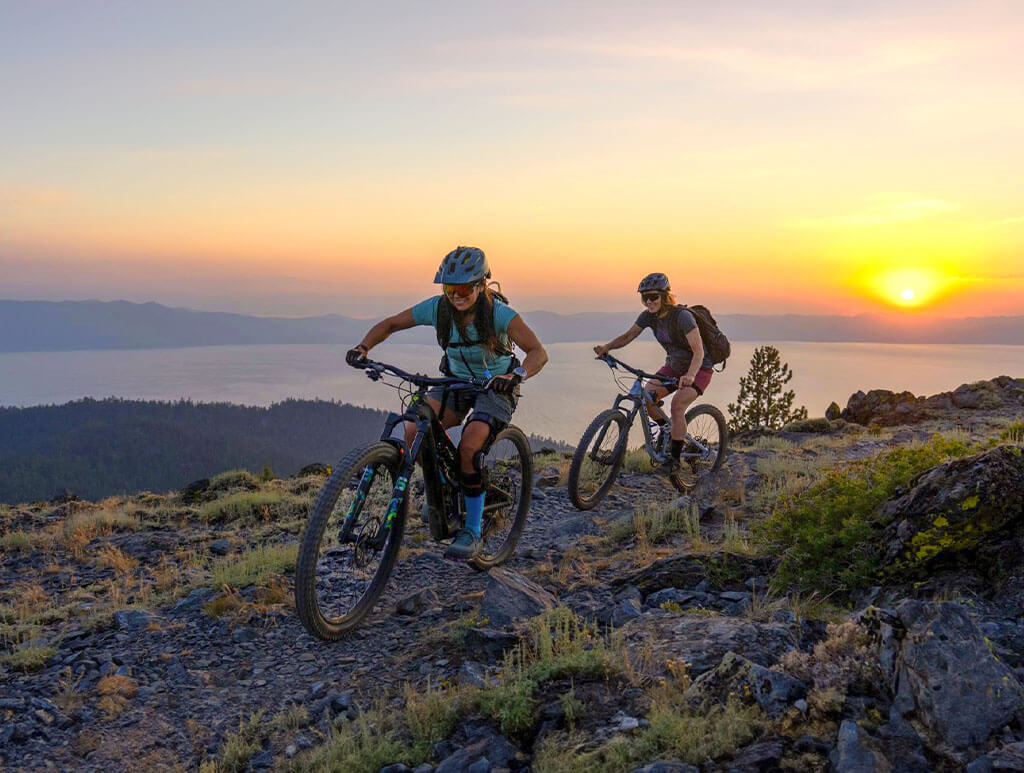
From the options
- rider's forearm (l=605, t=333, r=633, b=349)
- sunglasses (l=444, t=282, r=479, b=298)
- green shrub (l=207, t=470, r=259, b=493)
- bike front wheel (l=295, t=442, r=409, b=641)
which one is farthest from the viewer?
green shrub (l=207, t=470, r=259, b=493)

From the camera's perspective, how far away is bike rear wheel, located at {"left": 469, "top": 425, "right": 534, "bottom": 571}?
21.0ft

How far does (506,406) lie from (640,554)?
2.16 m

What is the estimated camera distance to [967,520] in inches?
177

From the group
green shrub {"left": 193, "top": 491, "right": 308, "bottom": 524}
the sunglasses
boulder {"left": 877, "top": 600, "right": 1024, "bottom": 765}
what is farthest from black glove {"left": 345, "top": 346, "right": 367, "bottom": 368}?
green shrub {"left": 193, "top": 491, "right": 308, "bottom": 524}

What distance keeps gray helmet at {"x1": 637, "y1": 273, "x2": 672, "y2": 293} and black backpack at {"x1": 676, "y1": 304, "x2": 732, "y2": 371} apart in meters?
0.70

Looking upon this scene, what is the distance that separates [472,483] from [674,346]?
16.1 ft

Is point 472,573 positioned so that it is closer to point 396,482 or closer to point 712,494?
point 396,482

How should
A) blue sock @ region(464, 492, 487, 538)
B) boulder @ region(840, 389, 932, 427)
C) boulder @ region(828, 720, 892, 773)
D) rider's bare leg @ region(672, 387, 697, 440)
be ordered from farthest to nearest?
1. boulder @ region(840, 389, 932, 427)
2. rider's bare leg @ region(672, 387, 697, 440)
3. blue sock @ region(464, 492, 487, 538)
4. boulder @ region(828, 720, 892, 773)

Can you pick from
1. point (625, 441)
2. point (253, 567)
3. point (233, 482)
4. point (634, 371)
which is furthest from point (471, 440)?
point (233, 482)

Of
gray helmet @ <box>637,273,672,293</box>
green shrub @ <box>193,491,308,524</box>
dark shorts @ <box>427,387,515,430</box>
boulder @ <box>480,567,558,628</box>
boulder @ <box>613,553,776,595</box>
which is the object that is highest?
gray helmet @ <box>637,273,672,293</box>

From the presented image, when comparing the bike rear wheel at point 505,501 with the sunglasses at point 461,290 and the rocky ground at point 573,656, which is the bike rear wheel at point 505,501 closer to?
Result: the rocky ground at point 573,656

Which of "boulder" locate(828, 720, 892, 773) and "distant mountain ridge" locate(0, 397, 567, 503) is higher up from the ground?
"boulder" locate(828, 720, 892, 773)

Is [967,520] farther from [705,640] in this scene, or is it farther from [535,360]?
[535,360]

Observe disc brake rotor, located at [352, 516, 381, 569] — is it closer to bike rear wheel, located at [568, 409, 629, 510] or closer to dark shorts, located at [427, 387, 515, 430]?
dark shorts, located at [427, 387, 515, 430]
